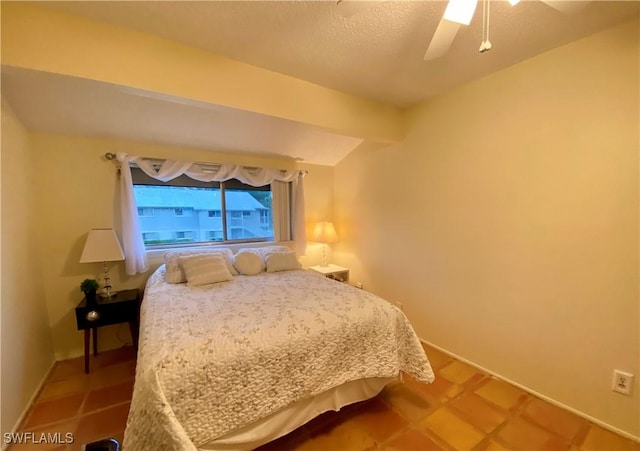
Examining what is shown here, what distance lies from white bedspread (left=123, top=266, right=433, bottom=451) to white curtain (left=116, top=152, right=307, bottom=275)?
639mm

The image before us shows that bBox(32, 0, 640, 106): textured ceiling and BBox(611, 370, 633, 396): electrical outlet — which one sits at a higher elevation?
BBox(32, 0, 640, 106): textured ceiling

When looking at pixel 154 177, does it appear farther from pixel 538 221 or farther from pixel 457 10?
pixel 538 221

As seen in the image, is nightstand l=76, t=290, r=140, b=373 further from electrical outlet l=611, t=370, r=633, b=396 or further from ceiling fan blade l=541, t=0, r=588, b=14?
electrical outlet l=611, t=370, r=633, b=396

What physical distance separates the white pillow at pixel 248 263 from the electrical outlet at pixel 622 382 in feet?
8.93

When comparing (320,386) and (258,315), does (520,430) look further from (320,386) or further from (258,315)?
(258,315)

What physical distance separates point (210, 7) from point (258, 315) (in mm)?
1690

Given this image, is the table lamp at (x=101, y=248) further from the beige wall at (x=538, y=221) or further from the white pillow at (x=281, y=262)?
the beige wall at (x=538, y=221)

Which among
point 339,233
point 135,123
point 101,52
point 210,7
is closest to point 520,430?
point 339,233

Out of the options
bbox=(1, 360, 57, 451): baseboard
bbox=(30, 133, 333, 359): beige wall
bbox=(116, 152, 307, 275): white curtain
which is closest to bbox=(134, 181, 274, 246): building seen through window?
bbox=(116, 152, 307, 275): white curtain

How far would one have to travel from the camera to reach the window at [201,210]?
9.39ft

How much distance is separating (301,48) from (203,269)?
1.93 m

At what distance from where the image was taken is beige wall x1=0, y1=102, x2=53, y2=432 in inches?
62.3

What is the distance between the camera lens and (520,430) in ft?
5.36

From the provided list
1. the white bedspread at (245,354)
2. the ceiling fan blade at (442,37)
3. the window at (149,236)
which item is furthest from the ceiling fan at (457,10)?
the window at (149,236)
